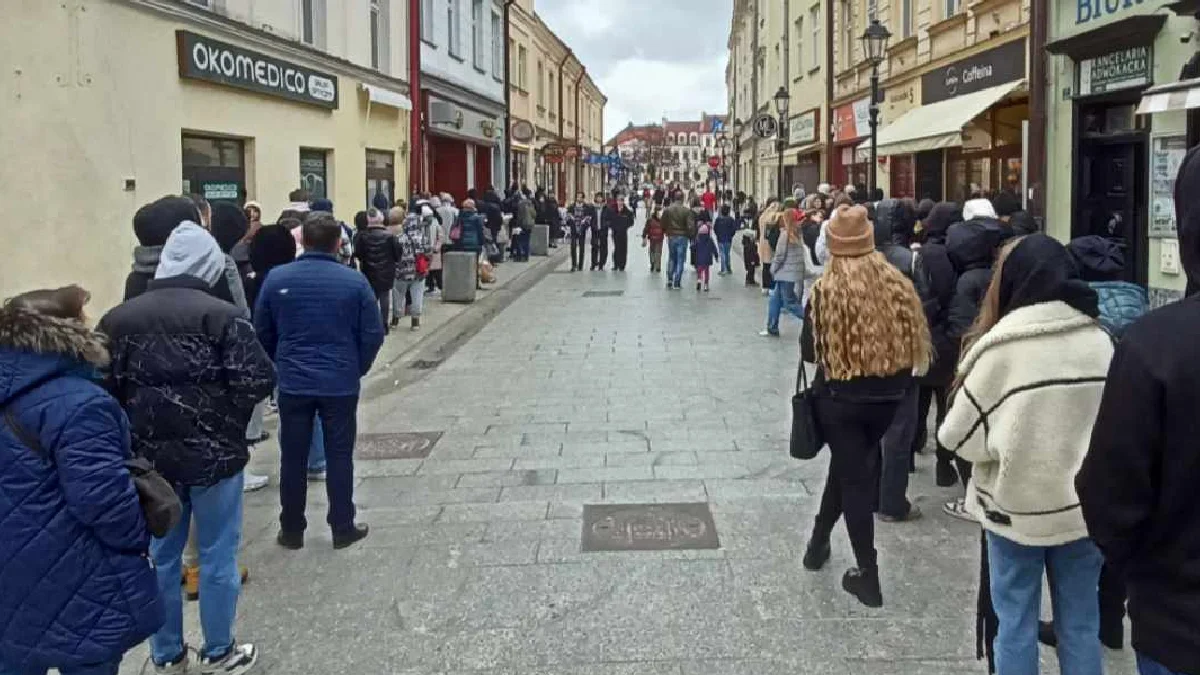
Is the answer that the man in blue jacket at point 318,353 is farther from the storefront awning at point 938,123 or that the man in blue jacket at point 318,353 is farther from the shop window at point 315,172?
the storefront awning at point 938,123

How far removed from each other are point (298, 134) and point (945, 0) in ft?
35.3

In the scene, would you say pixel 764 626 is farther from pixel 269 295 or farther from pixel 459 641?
pixel 269 295

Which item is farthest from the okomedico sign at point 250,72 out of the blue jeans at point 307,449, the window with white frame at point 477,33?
the window with white frame at point 477,33

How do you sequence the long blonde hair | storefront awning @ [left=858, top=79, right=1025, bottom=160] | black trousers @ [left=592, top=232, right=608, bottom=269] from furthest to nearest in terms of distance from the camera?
black trousers @ [left=592, top=232, right=608, bottom=269] < storefront awning @ [left=858, top=79, right=1025, bottom=160] < the long blonde hair

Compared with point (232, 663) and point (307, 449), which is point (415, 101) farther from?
point (232, 663)

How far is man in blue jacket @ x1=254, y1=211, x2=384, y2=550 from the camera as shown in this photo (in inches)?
226

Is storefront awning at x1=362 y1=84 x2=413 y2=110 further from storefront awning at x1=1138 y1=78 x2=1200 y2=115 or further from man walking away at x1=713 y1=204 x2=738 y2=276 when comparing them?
storefront awning at x1=1138 y1=78 x2=1200 y2=115

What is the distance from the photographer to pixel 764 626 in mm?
4703

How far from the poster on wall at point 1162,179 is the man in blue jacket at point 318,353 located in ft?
27.7

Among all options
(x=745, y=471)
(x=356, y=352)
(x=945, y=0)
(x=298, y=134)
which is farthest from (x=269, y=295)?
(x=945, y=0)

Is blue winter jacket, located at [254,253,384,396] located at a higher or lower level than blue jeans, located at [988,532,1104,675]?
higher

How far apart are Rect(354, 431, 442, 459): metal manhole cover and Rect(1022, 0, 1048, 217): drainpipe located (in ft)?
28.9

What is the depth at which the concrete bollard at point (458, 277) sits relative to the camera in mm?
17688

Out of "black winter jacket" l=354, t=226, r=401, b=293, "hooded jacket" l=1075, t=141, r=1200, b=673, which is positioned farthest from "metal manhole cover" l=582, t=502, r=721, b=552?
"black winter jacket" l=354, t=226, r=401, b=293
